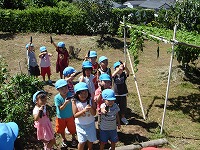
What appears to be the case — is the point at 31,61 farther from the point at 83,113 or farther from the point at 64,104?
the point at 83,113

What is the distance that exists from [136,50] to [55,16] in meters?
10.3

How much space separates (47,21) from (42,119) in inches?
498

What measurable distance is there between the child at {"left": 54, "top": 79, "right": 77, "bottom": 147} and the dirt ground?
568 millimetres

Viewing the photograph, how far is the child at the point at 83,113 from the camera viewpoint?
185 inches

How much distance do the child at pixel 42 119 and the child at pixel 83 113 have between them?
20.7 inches

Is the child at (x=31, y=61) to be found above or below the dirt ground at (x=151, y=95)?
above

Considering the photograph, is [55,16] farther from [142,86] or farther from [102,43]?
[142,86]

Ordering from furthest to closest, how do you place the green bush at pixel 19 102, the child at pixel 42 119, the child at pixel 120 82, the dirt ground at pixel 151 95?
the dirt ground at pixel 151 95
the child at pixel 120 82
the green bush at pixel 19 102
the child at pixel 42 119

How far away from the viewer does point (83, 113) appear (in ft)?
15.3

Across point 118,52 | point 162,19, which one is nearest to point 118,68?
point 162,19

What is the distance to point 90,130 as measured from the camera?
16.0ft

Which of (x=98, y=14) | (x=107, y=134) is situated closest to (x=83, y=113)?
(x=107, y=134)

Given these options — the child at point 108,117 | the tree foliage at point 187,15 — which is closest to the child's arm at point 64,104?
the child at point 108,117

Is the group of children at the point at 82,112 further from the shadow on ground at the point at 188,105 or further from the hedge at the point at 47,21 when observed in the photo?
the hedge at the point at 47,21
